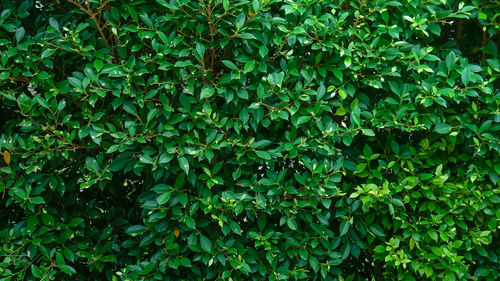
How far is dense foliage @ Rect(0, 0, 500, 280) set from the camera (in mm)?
2727

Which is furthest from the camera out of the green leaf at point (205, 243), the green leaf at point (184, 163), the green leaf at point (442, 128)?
the green leaf at point (442, 128)

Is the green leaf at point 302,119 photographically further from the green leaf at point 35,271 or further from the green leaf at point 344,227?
the green leaf at point 35,271

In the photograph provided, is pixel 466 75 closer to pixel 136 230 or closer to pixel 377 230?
pixel 377 230

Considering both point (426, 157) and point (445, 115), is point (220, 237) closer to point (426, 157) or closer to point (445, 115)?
point (426, 157)

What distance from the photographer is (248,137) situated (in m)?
2.81

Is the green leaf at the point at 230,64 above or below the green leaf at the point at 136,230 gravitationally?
above

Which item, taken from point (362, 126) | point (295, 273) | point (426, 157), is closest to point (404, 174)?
point (426, 157)

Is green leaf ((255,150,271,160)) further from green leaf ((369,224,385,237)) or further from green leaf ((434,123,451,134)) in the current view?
green leaf ((434,123,451,134))

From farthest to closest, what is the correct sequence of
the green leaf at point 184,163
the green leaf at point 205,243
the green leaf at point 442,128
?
the green leaf at point 442,128
the green leaf at point 205,243
the green leaf at point 184,163

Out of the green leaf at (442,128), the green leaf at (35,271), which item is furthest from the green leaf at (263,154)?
the green leaf at (35,271)

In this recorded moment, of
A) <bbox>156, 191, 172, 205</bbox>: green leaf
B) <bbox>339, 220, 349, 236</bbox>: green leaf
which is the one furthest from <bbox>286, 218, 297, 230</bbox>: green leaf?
<bbox>156, 191, 172, 205</bbox>: green leaf

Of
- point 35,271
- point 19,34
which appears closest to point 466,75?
point 19,34

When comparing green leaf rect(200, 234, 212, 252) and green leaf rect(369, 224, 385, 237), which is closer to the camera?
green leaf rect(200, 234, 212, 252)

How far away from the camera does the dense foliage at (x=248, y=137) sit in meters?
2.73
